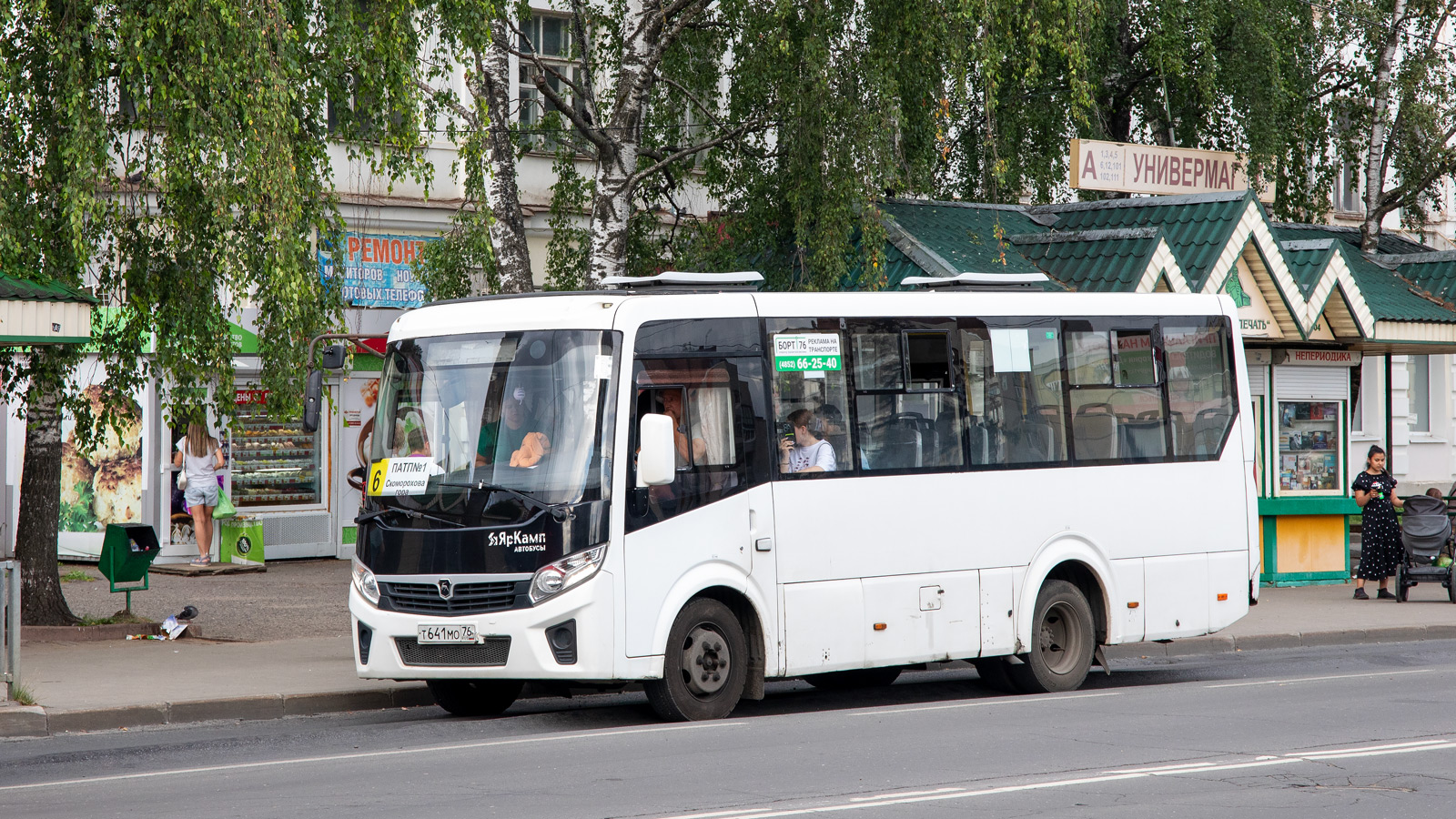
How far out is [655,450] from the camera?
1005cm

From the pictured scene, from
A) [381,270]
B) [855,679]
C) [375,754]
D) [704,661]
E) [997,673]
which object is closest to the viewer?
[375,754]

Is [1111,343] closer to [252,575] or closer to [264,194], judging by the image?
[264,194]

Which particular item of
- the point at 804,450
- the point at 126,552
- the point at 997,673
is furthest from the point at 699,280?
the point at 126,552

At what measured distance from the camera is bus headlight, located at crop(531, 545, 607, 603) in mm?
10023

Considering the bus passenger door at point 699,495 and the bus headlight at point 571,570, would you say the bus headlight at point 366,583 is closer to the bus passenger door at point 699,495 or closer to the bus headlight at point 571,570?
the bus headlight at point 571,570

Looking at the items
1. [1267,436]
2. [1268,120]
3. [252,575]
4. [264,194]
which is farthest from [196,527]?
[1268,120]

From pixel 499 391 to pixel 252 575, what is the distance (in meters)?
11.4

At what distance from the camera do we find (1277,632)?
16453 mm

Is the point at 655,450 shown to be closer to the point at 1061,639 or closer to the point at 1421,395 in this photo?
the point at 1061,639

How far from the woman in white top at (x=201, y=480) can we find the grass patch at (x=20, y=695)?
9.55 meters

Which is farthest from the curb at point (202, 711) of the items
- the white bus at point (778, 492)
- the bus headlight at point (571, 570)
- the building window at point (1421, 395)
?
the building window at point (1421, 395)

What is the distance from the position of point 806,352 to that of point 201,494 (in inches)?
459

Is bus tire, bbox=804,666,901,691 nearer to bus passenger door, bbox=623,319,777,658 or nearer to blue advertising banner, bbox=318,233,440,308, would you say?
bus passenger door, bbox=623,319,777,658

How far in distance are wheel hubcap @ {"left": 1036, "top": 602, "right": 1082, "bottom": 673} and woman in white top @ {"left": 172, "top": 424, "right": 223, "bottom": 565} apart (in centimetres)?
1183
